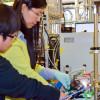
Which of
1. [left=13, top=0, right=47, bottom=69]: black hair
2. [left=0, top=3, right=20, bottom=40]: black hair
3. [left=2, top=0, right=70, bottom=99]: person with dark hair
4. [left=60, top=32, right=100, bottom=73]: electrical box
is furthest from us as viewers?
[left=60, top=32, right=100, bottom=73]: electrical box

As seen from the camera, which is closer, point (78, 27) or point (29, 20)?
point (29, 20)

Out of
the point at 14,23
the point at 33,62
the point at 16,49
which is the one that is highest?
the point at 14,23

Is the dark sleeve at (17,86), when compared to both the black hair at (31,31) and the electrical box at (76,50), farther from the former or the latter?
the electrical box at (76,50)

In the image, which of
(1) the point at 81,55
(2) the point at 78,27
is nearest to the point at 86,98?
(1) the point at 81,55

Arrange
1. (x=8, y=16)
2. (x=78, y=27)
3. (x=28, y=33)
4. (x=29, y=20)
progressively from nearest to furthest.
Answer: (x=8, y=16) → (x=29, y=20) → (x=28, y=33) → (x=78, y=27)

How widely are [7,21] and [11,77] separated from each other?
230 mm

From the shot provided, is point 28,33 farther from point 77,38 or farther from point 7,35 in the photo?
point 77,38

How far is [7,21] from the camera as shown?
0.74m

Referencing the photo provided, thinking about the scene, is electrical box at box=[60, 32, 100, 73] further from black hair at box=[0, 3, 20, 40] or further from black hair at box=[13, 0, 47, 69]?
black hair at box=[0, 3, 20, 40]

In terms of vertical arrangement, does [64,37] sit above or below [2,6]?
below

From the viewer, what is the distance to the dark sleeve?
2.47ft

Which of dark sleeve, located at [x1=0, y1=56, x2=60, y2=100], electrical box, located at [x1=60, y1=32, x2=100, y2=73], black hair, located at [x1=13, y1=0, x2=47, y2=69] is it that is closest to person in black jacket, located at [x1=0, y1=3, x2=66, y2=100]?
dark sleeve, located at [x1=0, y1=56, x2=60, y2=100]

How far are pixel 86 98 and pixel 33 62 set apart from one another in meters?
0.44

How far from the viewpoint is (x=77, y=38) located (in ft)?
7.84
